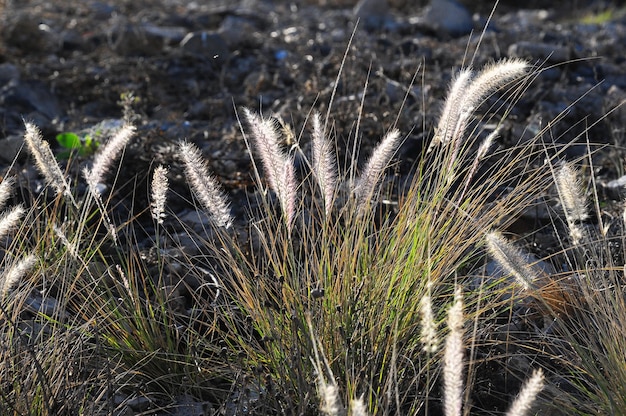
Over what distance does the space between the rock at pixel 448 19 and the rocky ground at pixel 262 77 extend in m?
0.02

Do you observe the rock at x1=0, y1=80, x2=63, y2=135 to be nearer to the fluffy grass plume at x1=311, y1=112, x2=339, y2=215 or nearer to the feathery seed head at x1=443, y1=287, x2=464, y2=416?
the fluffy grass plume at x1=311, y1=112, x2=339, y2=215

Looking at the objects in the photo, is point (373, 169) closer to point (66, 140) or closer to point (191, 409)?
point (191, 409)

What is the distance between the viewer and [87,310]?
10.0ft

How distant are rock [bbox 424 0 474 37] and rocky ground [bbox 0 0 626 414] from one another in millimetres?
17

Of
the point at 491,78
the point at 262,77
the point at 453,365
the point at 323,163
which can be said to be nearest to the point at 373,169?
the point at 323,163

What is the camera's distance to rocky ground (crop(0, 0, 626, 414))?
4.78 m

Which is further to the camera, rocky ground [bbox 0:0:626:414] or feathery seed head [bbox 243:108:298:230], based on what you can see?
rocky ground [bbox 0:0:626:414]

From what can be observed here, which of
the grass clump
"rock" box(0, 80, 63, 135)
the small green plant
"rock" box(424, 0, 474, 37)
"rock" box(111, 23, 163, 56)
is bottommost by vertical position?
"rock" box(424, 0, 474, 37)

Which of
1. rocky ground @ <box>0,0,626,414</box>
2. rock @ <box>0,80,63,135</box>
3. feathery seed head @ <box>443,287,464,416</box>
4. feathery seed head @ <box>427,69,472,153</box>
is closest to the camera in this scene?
feathery seed head @ <box>443,287,464,416</box>

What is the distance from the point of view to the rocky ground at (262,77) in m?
4.78

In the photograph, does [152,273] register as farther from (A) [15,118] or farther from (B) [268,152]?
(A) [15,118]

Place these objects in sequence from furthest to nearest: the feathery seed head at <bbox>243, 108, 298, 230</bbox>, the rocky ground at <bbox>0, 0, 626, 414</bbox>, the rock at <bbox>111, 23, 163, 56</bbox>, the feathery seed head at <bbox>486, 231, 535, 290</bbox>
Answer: the rock at <bbox>111, 23, 163, 56</bbox> → the rocky ground at <bbox>0, 0, 626, 414</bbox> → the feathery seed head at <bbox>243, 108, 298, 230</bbox> → the feathery seed head at <bbox>486, 231, 535, 290</bbox>

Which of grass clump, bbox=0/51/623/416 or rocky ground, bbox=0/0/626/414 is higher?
grass clump, bbox=0/51/623/416

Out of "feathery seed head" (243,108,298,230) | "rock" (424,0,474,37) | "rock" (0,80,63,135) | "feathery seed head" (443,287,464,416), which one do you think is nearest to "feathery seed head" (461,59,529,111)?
"feathery seed head" (243,108,298,230)
